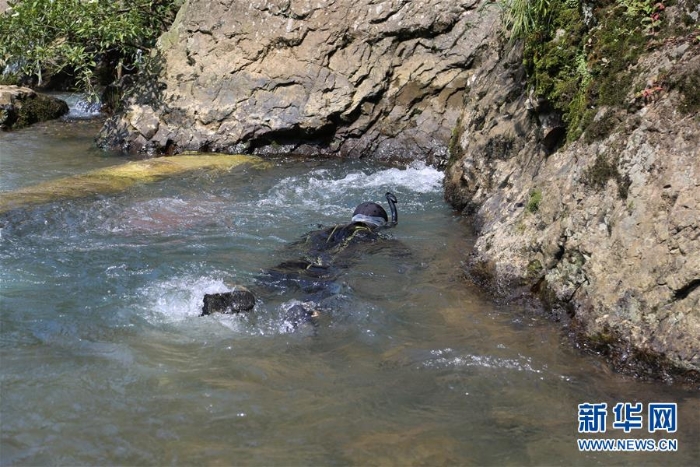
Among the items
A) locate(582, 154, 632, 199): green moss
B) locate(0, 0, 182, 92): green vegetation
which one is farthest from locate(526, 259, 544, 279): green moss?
locate(0, 0, 182, 92): green vegetation

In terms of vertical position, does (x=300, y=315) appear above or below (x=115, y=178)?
above

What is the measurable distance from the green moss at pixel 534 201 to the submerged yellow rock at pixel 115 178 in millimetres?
5717

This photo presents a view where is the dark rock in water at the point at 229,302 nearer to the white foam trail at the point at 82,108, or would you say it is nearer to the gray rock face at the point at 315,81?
the gray rock face at the point at 315,81

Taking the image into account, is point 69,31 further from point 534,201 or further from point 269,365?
point 269,365

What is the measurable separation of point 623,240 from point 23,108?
1335 centimetres

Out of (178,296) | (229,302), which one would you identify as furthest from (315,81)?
(229,302)

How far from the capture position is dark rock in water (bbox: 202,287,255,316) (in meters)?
5.60

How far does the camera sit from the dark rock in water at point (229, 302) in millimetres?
5602

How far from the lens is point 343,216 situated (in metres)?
9.11

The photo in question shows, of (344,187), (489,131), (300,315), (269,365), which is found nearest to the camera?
(269,365)

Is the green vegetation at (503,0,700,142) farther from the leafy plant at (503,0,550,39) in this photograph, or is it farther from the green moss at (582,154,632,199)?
the green moss at (582,154,632,199)

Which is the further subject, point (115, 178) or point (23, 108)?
point (23, 108)

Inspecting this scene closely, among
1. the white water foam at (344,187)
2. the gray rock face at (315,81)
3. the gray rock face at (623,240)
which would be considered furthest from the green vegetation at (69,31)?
the gray rock face at (623,240)

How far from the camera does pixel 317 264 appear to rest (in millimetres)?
6816
